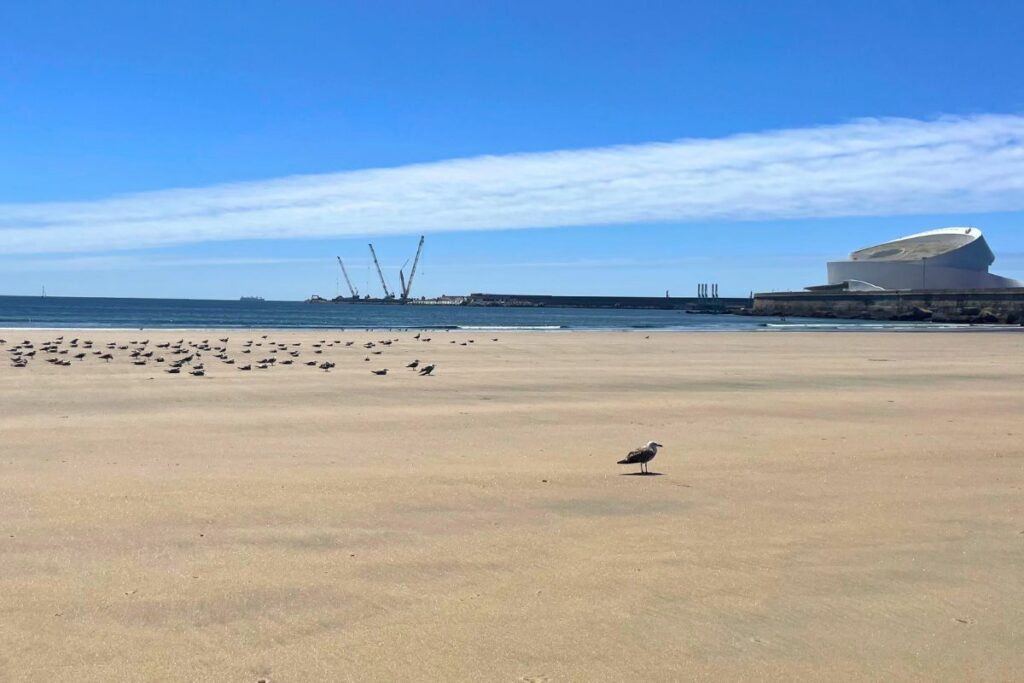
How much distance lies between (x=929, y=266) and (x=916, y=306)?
26839mm

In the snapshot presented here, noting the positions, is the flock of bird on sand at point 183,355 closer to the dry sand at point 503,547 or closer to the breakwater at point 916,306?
the dry sand at point 503,547

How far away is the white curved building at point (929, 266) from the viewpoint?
129250mm

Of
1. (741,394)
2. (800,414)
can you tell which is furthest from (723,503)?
(741,394)

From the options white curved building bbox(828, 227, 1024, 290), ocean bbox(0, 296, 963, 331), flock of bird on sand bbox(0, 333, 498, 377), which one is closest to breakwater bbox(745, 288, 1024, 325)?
ocean bbox(0, 296, 963, 331)

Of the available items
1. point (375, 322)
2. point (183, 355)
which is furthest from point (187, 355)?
point (375, 322)

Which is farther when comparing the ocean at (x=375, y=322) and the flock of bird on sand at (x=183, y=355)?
the ocean at (x=375, y=322)

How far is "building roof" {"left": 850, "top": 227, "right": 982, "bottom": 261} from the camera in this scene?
133125mm

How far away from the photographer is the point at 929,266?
129m

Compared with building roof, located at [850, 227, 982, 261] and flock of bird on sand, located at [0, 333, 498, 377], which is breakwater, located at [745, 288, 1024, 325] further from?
flock of bird on sand, located at [0, 333, 498, 377]

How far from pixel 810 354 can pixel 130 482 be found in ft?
101

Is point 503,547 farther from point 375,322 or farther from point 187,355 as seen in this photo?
point 375,322

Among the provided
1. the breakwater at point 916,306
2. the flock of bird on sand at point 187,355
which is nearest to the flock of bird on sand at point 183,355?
the flock of bird on sand at point 187,355

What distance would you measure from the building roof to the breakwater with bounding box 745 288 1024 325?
2255cm

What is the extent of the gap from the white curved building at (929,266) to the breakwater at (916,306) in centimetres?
1398
